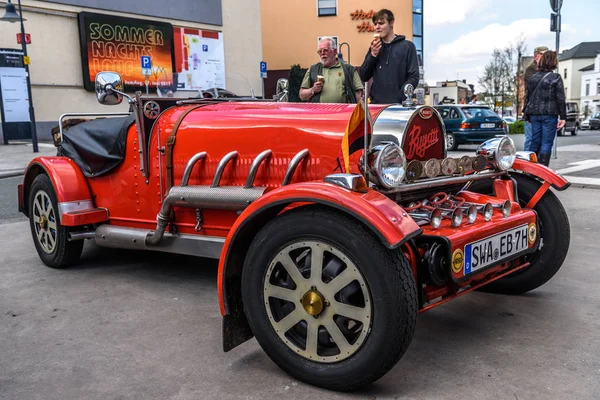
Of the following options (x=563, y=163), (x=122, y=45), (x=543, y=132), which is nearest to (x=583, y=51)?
(x=122, y=45)

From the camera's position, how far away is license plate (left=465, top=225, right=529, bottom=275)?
2.67m

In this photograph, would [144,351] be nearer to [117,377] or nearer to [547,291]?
[117,377]

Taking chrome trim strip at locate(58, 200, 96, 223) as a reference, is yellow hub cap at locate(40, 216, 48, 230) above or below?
below

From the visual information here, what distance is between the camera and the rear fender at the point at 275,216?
7.47ft

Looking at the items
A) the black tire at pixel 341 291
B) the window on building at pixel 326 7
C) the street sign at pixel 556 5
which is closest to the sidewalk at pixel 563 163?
the street sign at pixel 556 5

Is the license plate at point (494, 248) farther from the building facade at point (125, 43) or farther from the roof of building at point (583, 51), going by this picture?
the roof of building at point (583, 51)

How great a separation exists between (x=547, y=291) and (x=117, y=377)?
2.79 meters

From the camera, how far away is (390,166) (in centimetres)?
263

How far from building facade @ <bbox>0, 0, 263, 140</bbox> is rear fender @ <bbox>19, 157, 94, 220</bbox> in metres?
11.0

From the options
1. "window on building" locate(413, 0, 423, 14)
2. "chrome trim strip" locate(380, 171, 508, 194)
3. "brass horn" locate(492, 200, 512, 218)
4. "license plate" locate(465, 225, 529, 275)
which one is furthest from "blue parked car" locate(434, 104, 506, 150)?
"window on building" locate(413, 0, 423, 14)

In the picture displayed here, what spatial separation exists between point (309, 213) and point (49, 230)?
9.74ft

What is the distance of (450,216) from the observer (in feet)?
9.39

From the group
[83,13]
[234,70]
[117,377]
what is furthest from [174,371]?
[234,70]

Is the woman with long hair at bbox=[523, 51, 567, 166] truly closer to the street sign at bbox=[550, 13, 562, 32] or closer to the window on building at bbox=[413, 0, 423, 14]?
the street sign at bbox=[550, 13, 562, 32]
